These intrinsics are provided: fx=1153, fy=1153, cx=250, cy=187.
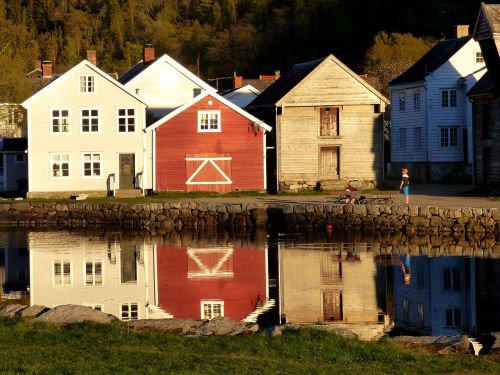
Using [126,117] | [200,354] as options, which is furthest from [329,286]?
[126,117]

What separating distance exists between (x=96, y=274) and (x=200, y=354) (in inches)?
668

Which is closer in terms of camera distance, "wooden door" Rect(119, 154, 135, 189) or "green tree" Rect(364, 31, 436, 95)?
"wooden door" Rect(119, 154, 135, 189)

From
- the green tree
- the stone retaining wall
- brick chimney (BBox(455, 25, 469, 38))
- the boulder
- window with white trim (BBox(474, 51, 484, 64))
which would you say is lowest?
the boulder

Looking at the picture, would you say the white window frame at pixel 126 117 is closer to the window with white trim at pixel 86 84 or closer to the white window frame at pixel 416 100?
the window with white trim at pixel 86 84

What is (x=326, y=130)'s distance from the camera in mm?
59000

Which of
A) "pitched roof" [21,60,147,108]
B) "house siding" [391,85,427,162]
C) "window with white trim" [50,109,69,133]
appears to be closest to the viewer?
"pitched roof" [21,60,147,108]

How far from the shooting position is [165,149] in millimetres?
56844

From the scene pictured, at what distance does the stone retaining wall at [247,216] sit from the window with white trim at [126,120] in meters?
7.20

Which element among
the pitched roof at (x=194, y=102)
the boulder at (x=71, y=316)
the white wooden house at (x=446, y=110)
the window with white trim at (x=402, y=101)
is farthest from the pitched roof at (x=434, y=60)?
the boulder at (x=71, y=316)

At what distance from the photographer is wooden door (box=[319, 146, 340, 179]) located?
59.1 metres

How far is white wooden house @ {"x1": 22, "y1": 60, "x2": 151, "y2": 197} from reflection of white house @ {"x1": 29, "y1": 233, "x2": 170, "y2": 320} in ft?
37.3

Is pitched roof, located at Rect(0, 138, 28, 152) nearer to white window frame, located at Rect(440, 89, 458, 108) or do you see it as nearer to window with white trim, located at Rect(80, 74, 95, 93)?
window with white trim, located at Rect(80, 74, 95, 93)

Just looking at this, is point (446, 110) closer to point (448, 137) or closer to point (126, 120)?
point (448, 137)

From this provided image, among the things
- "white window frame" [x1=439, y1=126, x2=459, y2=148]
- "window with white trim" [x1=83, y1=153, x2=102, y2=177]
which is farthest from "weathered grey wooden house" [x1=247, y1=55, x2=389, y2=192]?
"white window frame" [x1=439, y1=126, x2=459, y2=148]
